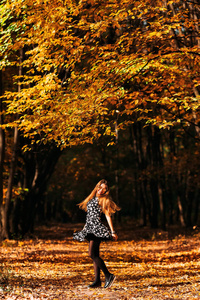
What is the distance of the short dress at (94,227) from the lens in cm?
720

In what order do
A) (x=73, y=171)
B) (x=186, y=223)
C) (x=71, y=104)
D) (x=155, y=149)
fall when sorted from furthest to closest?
(x=73, y=171) → (x=186, y=223) → (x=155, y=149) → (x=71, y=104)

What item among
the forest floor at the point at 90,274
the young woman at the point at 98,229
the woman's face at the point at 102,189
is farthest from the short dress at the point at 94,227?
the forest floor at the point at 90,274

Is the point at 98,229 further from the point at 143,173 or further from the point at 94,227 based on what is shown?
the point at 143,173

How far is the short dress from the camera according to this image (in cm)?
720

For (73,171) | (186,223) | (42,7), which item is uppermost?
(42,7)

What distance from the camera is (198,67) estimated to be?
11.0m

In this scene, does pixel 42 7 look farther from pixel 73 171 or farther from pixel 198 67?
pixel 73 171

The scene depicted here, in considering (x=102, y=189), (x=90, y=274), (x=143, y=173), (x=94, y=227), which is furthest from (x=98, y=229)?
(x=143, y=173)

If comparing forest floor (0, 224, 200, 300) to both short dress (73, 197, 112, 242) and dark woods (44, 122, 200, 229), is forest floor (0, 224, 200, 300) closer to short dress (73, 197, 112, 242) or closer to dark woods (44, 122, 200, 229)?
short dress (73, 197, 112, 242)

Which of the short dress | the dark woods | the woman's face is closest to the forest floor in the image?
the short dress

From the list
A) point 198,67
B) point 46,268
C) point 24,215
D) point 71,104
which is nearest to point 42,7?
point 71,104

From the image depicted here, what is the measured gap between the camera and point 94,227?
723 centimetres

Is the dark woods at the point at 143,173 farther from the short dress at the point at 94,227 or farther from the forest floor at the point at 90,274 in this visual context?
the short dress at the point at 94,227

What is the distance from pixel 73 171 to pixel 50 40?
27.2 m
